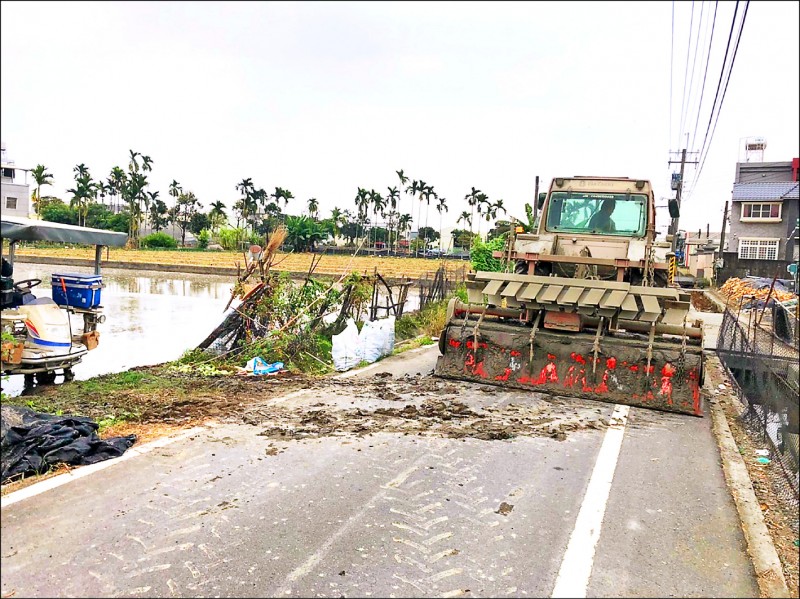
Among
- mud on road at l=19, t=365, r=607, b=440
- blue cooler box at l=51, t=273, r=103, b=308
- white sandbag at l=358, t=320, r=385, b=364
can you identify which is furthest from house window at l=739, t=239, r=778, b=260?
blue cooler box at l=51, t=273, r=103, b=308

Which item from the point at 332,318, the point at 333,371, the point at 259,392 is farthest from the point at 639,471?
the point at 332,318

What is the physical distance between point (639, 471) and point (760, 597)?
2.19 meters

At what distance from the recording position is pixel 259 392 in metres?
8.95

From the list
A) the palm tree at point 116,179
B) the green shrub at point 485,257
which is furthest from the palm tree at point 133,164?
the green shrub at point 485,257

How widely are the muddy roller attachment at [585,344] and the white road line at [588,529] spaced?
5.84 ft

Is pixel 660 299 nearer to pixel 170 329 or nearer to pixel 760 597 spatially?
pixel 760 597

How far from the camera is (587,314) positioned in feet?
30.7

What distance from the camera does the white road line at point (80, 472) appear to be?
16.2ft

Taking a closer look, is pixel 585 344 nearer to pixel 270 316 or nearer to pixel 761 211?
pixel 270 316

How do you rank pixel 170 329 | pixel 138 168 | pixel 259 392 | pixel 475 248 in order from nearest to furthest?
pixel 259 392
pixel 170 329
pixel 475 248
pixel 138 168

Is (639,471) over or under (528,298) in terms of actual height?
under

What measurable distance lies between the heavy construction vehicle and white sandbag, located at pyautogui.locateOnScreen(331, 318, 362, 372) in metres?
2.11

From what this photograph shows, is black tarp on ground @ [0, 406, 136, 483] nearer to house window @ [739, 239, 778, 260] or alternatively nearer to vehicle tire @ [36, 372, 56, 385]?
vehicle tire @ [36, 372, 56, 385]

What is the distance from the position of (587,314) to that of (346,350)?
440 centimetres
